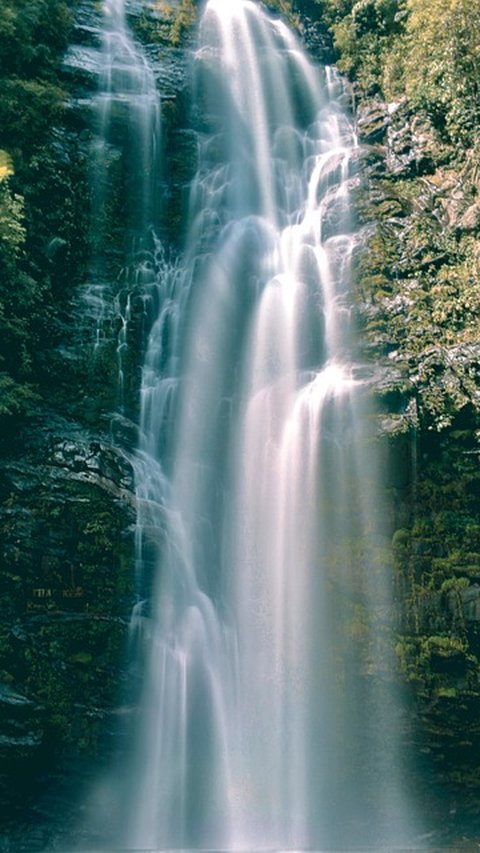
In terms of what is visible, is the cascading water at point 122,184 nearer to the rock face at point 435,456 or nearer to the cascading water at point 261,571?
the cascading water at point 261,571

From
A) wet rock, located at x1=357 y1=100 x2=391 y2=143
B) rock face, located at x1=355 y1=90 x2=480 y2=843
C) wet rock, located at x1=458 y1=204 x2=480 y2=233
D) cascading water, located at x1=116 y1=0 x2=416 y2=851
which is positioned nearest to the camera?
cascading water, located at x1=116 y1=0 x2=416 y2=851

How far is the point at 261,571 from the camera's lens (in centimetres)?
1538

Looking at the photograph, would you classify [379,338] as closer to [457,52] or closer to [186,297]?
[186,297]

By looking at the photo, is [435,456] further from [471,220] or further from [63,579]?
[63,579]

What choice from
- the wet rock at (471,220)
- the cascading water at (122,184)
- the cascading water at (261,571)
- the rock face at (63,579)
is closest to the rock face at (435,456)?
the wet rock at (471,220)

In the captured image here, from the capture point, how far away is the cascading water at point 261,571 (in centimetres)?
1405

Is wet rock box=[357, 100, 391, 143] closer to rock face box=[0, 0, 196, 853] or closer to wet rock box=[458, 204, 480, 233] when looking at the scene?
wet rock box=[458, 204, 480, 233]

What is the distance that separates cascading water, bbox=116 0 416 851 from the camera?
1405 cm

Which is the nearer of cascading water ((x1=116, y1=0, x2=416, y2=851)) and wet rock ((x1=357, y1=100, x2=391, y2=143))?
cascading water ((x1=116, y1=0, x2=416, y2=851))

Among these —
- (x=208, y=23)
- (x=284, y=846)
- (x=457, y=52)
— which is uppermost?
(x=208, y=23)

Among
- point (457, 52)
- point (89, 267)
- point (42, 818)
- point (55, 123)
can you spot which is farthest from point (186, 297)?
point (42, 818)

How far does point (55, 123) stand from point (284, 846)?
17.1 m

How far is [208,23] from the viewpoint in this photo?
25.3 m

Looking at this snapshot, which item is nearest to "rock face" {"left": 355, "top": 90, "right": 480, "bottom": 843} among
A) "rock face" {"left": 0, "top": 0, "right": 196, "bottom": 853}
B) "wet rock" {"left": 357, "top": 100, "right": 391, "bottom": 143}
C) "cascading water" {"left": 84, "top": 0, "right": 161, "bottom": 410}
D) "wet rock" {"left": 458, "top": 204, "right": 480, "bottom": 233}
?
"wet rock" {"left": 458, "top": 204, "right": 480, "bottom": 233}
